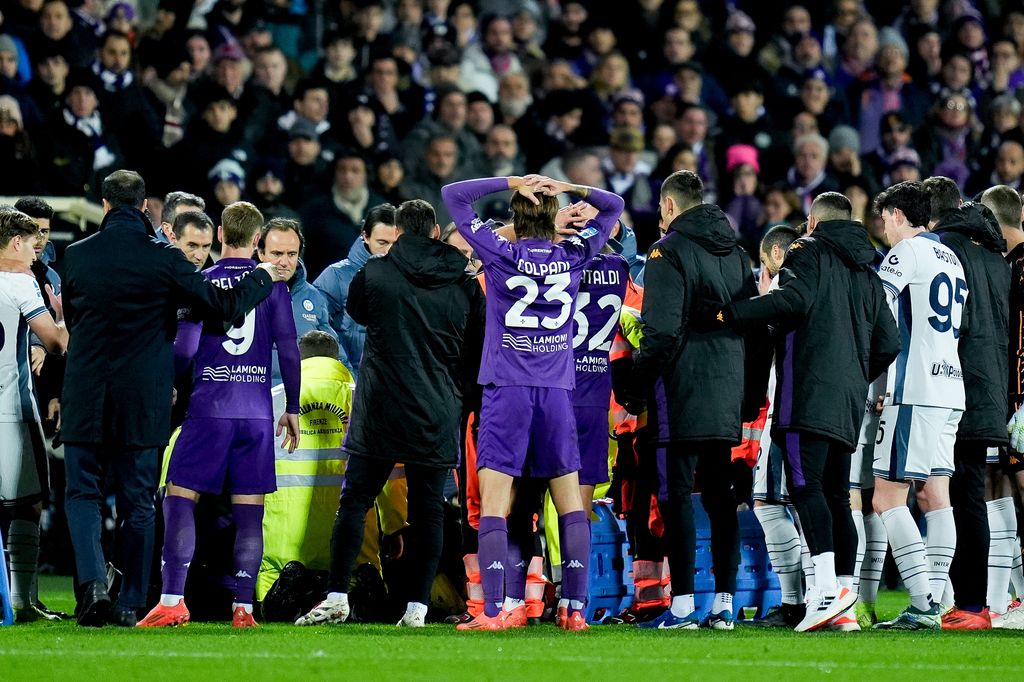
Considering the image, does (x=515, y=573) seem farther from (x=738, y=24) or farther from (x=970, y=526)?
(x=738, y=24)

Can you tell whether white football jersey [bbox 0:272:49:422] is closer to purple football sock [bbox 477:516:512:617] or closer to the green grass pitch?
the green grass pitch

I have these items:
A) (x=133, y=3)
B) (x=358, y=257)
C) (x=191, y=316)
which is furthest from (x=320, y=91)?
(x=191, y=316)

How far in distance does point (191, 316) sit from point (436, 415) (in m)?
1.37

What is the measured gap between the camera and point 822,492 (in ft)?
26.8

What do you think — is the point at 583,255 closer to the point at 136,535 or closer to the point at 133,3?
the point at 136,535

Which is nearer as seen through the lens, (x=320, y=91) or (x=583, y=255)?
(x=583, y=255)

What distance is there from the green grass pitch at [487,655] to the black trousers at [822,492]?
1.50ft

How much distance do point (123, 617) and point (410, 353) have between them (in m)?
1.98

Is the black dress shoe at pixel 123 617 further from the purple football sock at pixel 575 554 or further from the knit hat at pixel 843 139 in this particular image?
the knit hat at pixel 843 139

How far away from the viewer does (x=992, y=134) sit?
17.6 metres

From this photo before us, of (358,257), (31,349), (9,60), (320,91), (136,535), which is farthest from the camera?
(320,91)

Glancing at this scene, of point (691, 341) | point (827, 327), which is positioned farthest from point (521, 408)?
point (827, 327)

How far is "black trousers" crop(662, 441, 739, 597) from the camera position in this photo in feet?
26.5

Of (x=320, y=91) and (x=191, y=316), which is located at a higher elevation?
(x=320, y=91)
